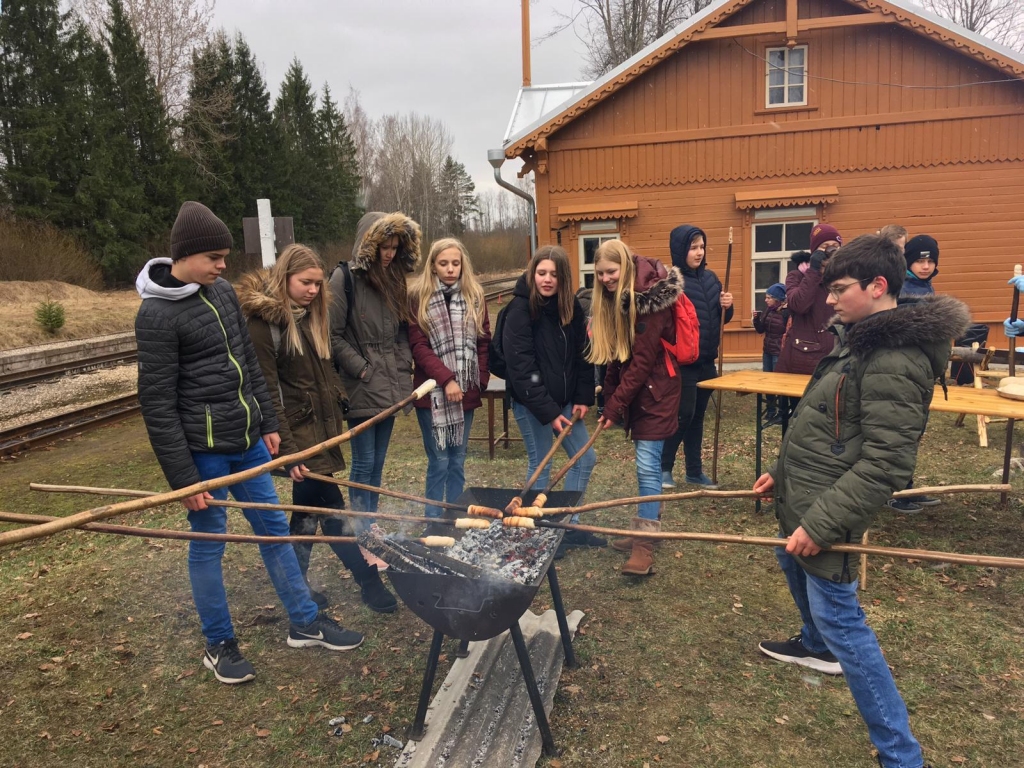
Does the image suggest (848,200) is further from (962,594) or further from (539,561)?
(539,561)

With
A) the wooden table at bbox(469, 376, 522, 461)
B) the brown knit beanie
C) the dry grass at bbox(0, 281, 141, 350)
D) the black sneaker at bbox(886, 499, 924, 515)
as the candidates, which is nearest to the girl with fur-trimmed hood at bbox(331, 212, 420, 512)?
the brown knit beanie

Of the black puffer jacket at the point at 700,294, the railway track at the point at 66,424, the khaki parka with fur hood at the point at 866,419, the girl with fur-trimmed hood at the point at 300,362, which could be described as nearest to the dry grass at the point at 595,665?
the girl with fur-trimmed hood at the point at 300,362

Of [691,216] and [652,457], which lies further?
[691,216]

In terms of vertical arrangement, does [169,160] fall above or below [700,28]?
above

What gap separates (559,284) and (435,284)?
0.73 meters

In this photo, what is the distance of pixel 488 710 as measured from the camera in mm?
2691

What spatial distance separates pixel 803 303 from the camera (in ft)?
16.1

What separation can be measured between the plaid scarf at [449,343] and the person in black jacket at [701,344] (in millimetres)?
1889

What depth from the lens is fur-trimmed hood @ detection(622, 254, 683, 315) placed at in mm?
3652

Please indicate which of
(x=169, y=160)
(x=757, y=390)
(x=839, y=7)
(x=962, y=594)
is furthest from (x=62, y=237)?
(x=962, y=594)

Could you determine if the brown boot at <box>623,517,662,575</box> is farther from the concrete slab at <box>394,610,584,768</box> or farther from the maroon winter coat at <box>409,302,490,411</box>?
the maroon winter coat at <box>409,302,490,411</box>

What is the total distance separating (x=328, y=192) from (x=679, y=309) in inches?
1347

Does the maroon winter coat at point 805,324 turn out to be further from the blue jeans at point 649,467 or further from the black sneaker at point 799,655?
the black sneaker at point 799,655

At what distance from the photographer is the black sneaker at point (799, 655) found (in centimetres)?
302
